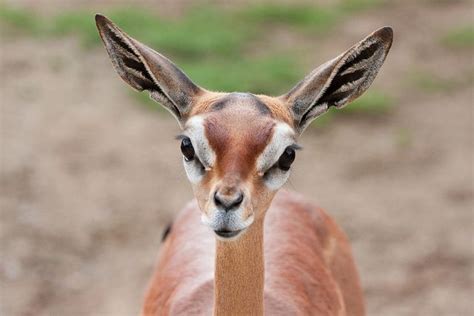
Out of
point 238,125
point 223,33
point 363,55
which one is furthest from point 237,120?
point 223,33

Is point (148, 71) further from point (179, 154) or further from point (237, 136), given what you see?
point (179, 154)

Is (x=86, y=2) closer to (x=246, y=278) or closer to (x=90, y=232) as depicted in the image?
(x=90, y=232)

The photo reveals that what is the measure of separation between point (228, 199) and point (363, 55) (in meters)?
1.10

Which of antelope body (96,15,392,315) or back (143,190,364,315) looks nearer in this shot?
antelope body (96,15,392,315)

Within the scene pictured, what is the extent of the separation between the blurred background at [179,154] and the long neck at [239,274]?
11.2 feet

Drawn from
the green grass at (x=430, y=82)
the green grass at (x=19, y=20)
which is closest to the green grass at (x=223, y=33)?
the green grass at (x=19, y=20)

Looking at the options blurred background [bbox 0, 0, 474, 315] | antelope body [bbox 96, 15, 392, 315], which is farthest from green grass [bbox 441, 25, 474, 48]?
antelope body [bbox 96, 15, 392, 315]

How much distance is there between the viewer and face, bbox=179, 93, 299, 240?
4.04m

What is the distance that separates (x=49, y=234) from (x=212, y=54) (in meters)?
3.52

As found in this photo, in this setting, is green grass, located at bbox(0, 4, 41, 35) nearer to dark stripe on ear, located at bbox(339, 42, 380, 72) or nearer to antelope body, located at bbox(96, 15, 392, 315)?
antelope body, located at bbox(96, 15, 392, 315)

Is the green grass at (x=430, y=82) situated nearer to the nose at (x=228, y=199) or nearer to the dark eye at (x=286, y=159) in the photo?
the dark eye at (x=286, y=159)

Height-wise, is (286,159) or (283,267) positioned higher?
(283,267)

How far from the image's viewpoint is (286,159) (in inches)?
169

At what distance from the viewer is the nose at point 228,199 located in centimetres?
399
